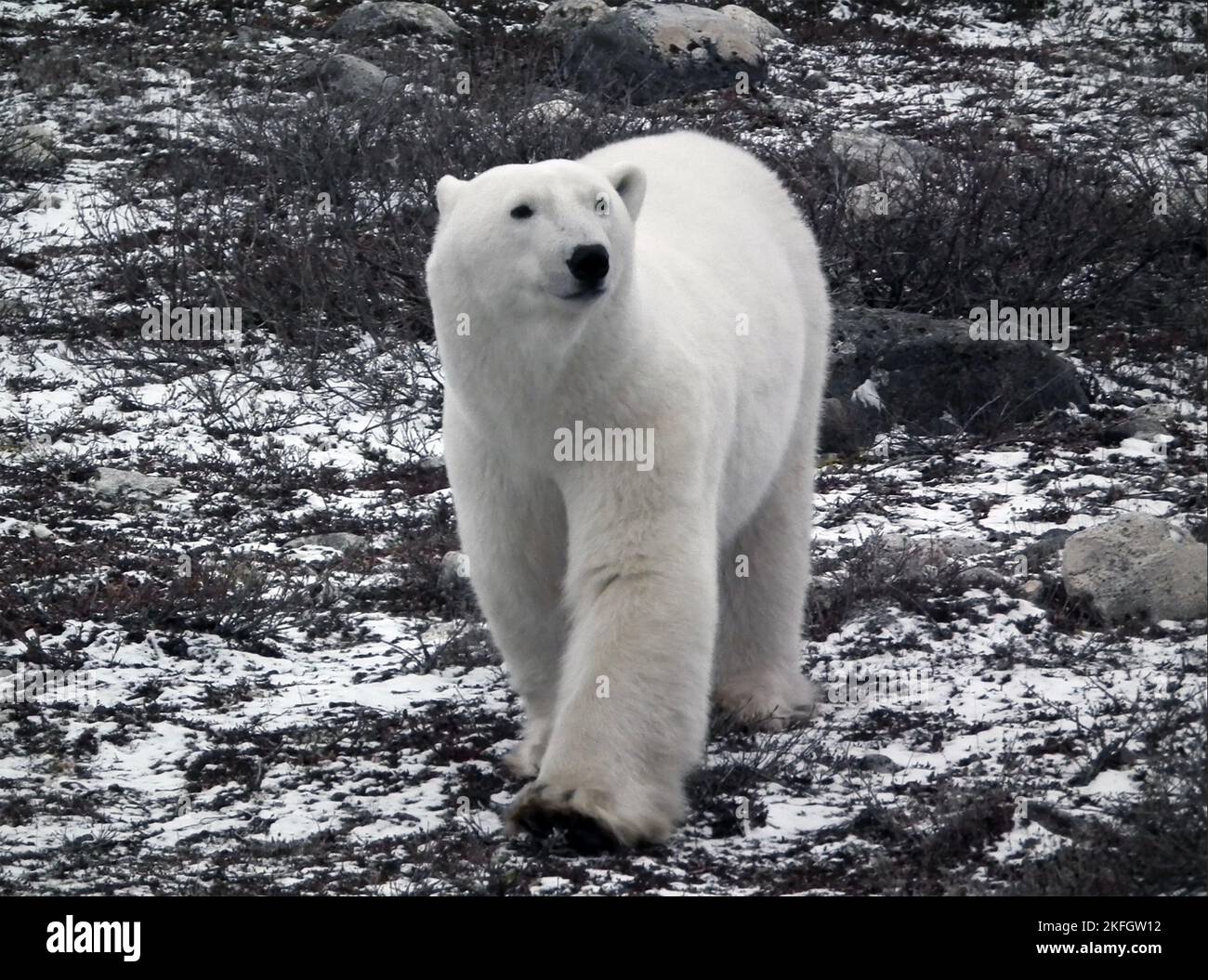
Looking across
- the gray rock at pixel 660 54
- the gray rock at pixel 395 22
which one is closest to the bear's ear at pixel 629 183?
the gray rock at pixel 660 54

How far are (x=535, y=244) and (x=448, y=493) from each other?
9.03 feet

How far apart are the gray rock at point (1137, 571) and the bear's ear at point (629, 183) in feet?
6.05

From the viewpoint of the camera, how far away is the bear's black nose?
122 inches

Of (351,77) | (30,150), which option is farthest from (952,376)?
(30,150)

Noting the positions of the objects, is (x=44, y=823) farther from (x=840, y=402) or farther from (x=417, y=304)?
(x=417, y=304)

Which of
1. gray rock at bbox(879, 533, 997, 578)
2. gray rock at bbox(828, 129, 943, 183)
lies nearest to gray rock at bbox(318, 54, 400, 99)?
gray rock at bbox(828, 129, 943, 183)

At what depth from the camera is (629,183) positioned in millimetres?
3492

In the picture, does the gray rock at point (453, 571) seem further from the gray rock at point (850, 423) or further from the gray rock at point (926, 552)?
the gray rock at point (850, 423)

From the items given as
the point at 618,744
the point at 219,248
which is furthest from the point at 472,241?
the point at 219,248

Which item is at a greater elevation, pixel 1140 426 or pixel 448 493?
pixel 1140 426

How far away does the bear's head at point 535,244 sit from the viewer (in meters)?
3.14

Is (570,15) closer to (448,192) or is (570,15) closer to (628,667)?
(448,192)

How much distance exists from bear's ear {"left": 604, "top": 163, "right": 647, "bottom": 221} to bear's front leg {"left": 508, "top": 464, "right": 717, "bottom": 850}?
0.65m

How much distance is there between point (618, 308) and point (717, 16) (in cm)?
973
